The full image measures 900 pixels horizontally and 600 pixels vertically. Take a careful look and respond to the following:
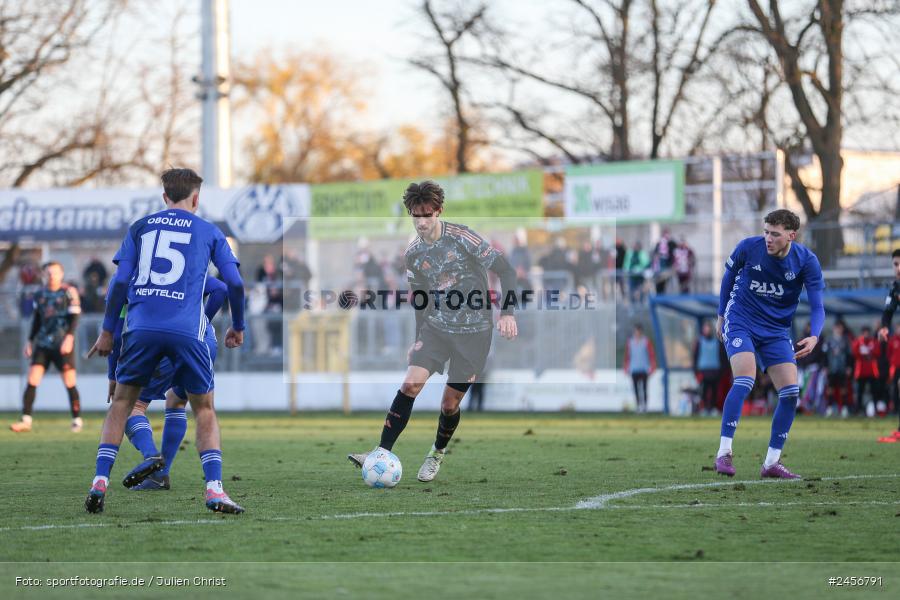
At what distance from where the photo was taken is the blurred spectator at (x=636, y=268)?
Result: 2662cm

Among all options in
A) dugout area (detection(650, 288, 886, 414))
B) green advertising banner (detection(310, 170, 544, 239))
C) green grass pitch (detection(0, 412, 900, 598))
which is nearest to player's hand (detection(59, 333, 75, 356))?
green grass pitch (detection(0, 412, 900, 598))

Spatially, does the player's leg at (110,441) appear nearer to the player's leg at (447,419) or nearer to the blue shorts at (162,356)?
the blue shorts at (162,356)

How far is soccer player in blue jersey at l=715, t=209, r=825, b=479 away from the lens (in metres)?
10.8

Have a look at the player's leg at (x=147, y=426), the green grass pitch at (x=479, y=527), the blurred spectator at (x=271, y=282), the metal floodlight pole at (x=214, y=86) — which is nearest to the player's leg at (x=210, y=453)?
the green grass pitch at (x=479, y=527)

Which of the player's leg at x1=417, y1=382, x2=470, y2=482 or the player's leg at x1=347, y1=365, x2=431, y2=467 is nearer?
the player's leg at x1=347, y1=365, x2=431, y2=467

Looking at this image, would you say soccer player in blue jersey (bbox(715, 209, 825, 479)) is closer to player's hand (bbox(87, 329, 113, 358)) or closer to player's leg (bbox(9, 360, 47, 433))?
player's hand (bbox(87, 329, 113, 358))

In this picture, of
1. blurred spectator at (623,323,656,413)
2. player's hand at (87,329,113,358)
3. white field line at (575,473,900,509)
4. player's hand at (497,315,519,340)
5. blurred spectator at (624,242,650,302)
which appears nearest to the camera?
player's hand at (87,329,113,358)

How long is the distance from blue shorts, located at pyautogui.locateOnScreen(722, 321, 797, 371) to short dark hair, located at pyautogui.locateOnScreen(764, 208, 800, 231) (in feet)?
2.99

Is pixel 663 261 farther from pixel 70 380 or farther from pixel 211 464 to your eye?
pixel 211 464

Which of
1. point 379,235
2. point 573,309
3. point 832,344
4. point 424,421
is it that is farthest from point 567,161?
point 424,421

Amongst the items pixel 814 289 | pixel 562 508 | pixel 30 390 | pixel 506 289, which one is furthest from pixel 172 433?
pixel 30 390

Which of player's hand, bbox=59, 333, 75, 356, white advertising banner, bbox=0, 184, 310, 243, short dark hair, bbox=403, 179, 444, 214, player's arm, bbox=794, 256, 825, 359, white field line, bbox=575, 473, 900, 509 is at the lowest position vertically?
white field line, bbox=575, 473, 900, 509

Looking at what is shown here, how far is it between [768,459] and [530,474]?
6.26ft

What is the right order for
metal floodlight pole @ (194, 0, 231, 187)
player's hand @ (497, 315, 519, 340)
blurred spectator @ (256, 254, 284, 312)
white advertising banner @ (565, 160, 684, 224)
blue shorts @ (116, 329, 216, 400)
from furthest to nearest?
metal floodlight pole @ (194, 0, 231, 187)
white advertising banner @ (565, 160, 684, 224)
blurred spectator @ (256, 254, 284, 312)
player's hand @ (497, 315, 519, 340)
blue shorts @ (116, 329, 216, 400)
